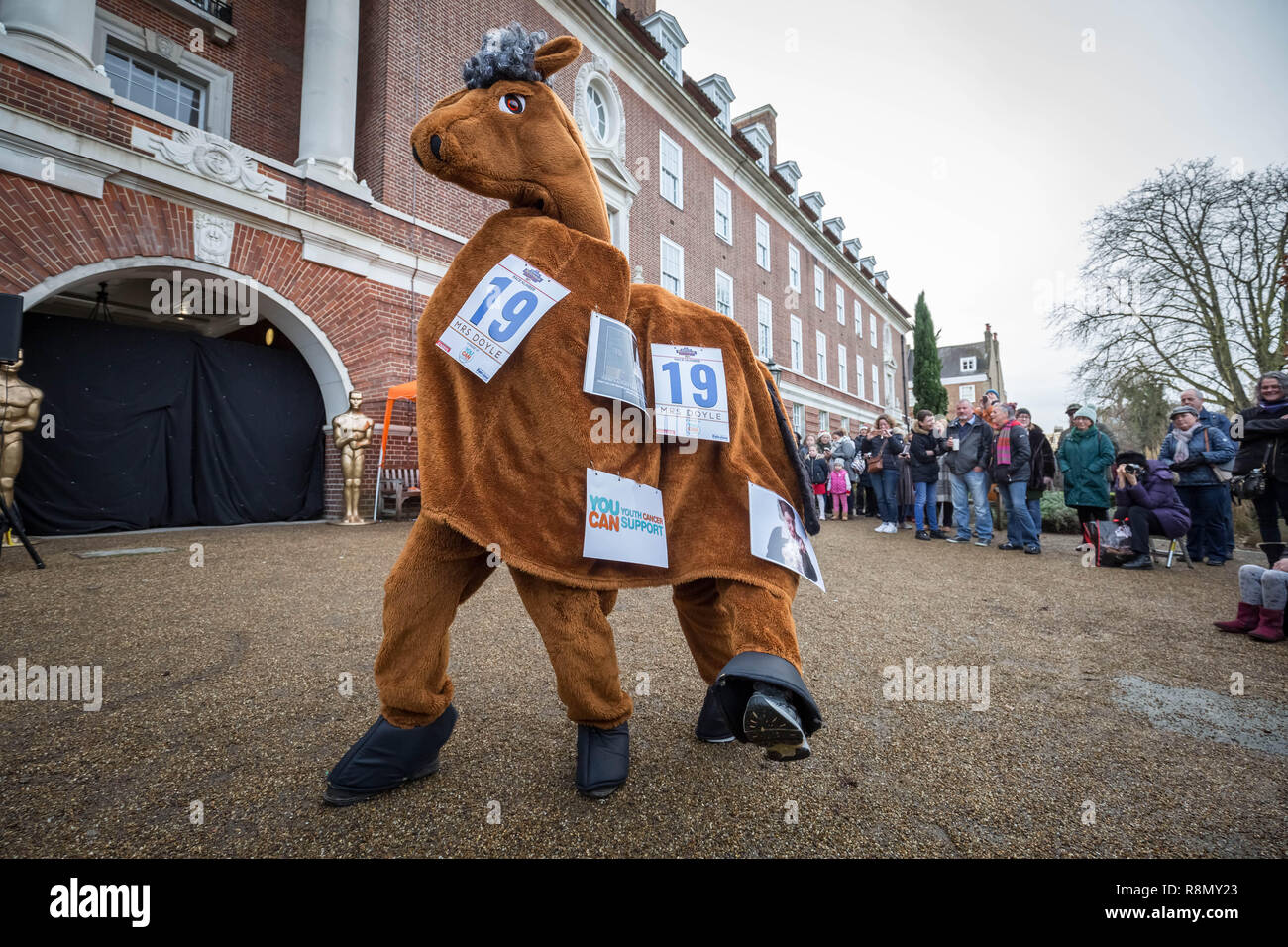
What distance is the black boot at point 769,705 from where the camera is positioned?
46.8 inches

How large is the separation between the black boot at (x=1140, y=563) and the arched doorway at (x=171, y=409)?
1084cm

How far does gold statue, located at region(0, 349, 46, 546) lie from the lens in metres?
5.77

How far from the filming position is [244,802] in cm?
161

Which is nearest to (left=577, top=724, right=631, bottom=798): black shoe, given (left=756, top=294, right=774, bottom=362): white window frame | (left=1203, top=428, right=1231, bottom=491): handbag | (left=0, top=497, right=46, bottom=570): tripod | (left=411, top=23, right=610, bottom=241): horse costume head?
(left=411, top=23, right=610, bottom=241): horse costume head

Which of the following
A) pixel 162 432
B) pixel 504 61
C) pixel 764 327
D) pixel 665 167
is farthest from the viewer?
pixel 764 327

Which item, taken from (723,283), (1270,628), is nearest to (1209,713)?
(1270,628)

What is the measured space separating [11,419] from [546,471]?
7668 millimetres

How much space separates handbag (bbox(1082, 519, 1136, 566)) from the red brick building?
997 centimetres

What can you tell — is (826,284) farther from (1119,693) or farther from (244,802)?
(244,802)

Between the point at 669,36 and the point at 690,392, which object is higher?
the point at 669,36

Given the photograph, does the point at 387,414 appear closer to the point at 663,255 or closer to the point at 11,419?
the point at 11,419

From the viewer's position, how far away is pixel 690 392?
1.62 metres

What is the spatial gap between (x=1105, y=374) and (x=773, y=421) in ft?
69.8
